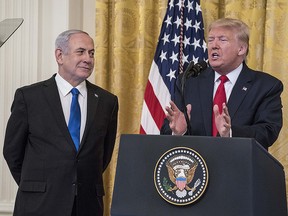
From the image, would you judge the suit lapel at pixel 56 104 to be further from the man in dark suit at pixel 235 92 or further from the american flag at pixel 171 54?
the american flag at pixel 171 54

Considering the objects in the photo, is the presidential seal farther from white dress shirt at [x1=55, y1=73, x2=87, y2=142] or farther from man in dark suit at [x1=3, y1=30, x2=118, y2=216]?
white dress shirt at [x1=55, y1=73, x2=87, y2=142]

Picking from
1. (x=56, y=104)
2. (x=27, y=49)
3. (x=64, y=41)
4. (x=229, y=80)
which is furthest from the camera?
(x=27, y=49)

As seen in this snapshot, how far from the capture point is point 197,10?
449cm

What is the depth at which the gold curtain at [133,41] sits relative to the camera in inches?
177

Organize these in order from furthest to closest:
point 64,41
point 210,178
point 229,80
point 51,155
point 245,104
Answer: point 64,41 < point 51,155 < point 229,80 < point 245,104 < point 210,178

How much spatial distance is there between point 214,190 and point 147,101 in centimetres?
261

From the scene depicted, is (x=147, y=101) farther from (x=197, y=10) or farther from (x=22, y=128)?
(x=22, y=128)

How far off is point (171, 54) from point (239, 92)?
160 cm

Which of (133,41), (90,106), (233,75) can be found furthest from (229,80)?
(133,41)

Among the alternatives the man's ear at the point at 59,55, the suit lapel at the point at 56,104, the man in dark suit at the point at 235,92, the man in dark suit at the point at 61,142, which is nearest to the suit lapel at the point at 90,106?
the man in dark suit at the point at 61,142

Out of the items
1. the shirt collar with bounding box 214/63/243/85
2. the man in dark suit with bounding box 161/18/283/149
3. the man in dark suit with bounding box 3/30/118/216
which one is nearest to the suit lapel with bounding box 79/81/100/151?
the man in dark suit with bounding box 3/30/118/216

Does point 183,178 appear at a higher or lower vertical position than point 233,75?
lower

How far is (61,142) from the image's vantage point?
A: 331 centimetres

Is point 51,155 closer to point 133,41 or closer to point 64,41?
point 64,41
